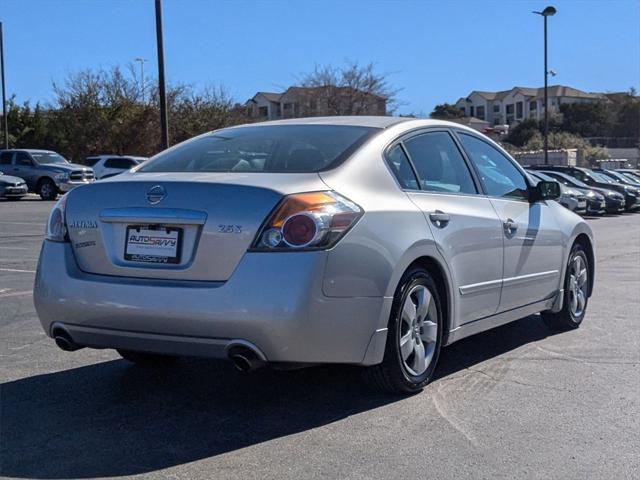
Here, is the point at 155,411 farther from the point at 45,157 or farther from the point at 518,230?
the point at 45,157

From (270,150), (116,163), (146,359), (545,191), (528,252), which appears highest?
(116,163)

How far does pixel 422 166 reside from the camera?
17.3 ft

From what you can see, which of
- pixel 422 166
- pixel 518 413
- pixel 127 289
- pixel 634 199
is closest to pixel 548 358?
pixel 518 413

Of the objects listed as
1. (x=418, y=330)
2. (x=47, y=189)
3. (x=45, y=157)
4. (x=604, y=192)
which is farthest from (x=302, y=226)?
(x=45, y=157)

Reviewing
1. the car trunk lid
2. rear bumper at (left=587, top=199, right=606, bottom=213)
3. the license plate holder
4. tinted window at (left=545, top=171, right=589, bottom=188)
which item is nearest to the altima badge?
the car trunk lid

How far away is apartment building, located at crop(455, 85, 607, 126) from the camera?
114688mm

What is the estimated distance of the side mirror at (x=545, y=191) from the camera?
250 inches

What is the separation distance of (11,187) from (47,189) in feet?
5.08

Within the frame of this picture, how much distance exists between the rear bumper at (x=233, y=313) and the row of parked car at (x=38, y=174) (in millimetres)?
25324

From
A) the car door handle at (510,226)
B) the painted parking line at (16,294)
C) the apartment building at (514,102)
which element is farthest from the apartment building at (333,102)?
the apartment building at (514,102)

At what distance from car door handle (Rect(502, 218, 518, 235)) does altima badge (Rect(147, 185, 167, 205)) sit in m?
2.49

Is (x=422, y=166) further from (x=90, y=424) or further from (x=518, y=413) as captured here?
(x=90, y=424)

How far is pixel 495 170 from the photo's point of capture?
6164 millimetres

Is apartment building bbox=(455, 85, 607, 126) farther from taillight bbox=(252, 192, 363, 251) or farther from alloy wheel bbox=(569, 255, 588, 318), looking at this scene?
taillight bbox=(252, 192, 363, 251)
